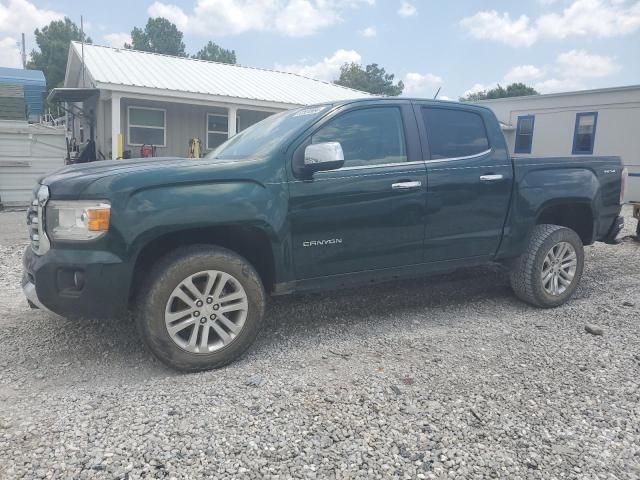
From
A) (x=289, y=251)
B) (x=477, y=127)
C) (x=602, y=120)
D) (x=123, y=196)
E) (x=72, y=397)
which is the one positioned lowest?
(x=72, y=397)

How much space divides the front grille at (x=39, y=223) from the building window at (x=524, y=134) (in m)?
18.0

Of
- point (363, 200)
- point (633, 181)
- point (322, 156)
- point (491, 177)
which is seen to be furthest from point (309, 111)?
point (633, 181)

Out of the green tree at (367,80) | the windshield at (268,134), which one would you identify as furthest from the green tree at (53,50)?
the windshield at (268,134)

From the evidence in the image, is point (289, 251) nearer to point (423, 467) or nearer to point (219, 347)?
point (219, 347)

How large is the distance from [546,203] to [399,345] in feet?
6.79

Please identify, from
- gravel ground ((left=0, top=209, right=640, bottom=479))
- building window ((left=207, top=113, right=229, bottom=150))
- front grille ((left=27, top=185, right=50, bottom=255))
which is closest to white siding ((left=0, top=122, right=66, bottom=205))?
building window ((left=207, top=113, right=229, bottom=150))

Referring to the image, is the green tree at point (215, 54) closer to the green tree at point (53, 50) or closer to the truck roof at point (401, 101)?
the green tree at point (53, 50)

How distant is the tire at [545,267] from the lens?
4762 millimetres

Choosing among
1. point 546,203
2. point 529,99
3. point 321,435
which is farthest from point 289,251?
point 529,99

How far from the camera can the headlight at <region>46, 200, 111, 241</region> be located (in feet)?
10.0

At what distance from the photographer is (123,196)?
3.11m

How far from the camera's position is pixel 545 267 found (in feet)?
15.9

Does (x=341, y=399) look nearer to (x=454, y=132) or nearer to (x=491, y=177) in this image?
(x=491, y=177)

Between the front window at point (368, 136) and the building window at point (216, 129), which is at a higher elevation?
the building window at point (216, 129)
